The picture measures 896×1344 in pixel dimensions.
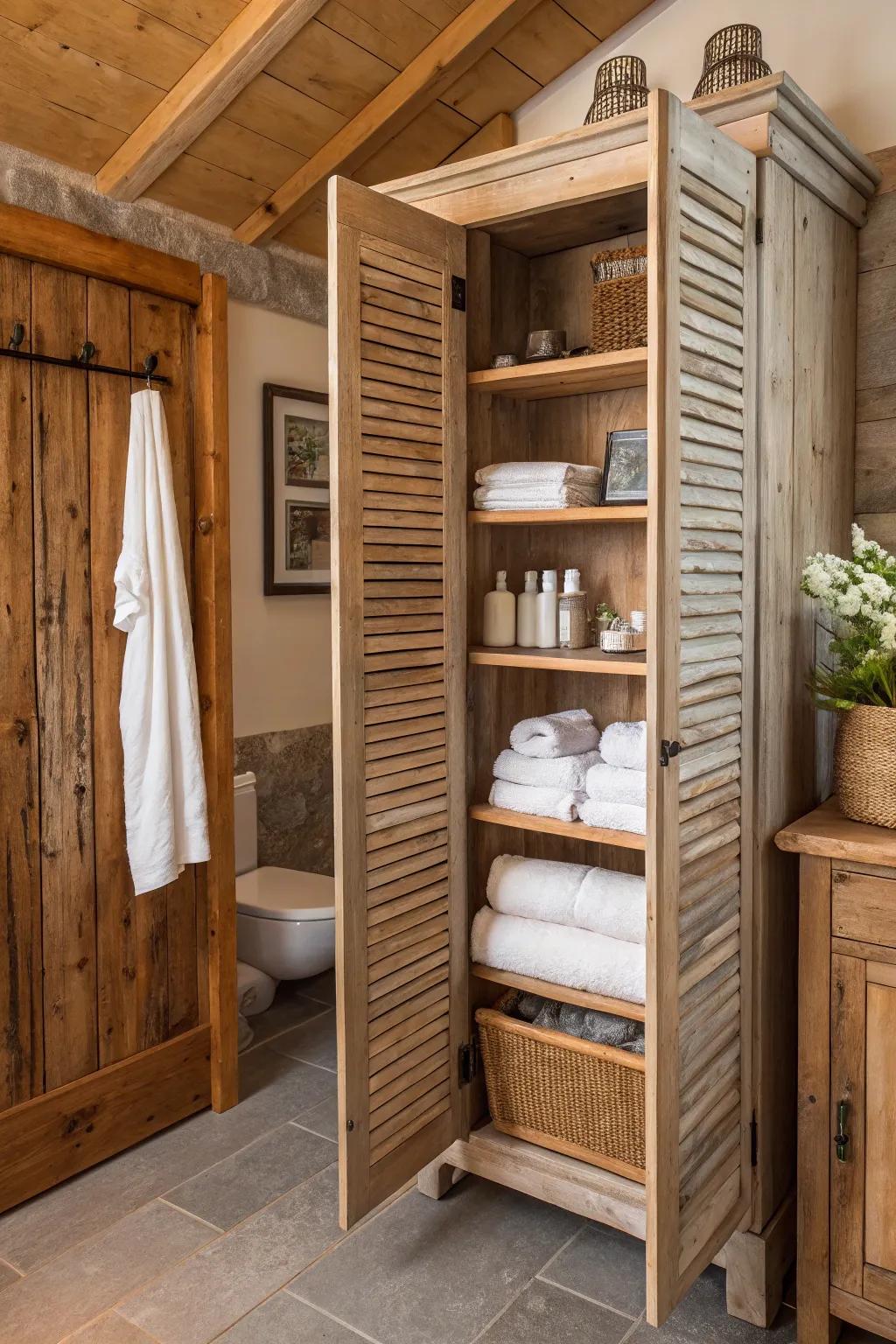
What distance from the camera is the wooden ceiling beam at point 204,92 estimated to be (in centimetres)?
209

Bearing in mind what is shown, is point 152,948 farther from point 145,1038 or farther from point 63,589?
point 63,589

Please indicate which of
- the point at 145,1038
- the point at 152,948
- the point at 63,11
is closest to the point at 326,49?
the point at 63,11

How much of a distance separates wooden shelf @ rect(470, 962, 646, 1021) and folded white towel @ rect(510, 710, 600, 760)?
1.49 feet

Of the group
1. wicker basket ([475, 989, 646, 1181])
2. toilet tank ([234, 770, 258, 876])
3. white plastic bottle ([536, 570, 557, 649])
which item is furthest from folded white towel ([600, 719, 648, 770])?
toilet tank ([234, 770, 258, 876])

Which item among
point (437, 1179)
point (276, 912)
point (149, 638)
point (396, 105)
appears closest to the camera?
point (437, 1179)

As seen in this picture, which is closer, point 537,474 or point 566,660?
point 566,660

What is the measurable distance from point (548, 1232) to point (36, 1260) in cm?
104

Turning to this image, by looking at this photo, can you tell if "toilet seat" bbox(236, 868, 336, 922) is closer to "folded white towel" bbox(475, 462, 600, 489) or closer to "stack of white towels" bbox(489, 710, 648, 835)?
"stack of white towels" bbox(489, 710, 648, 835)

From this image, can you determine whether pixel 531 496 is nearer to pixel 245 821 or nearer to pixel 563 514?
pixel 563 514

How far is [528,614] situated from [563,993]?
77 cm


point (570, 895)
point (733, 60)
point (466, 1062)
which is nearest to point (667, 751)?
point (570, 895)

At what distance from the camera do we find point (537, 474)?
6.33ft

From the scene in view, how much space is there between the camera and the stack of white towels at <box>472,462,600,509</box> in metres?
1.92

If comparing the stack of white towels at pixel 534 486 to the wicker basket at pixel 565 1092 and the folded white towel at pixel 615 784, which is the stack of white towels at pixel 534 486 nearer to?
the folded white towel at pixel 615 784
